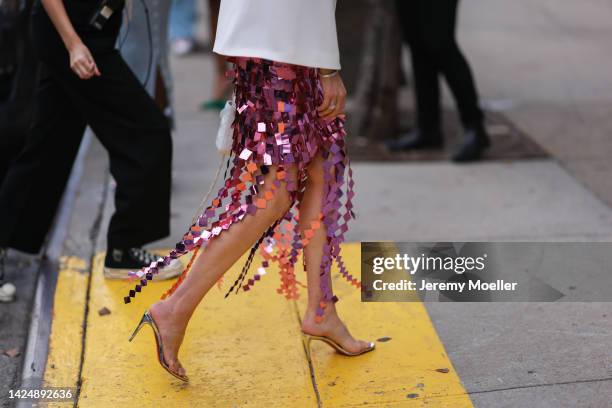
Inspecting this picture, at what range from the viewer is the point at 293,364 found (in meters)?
3.68

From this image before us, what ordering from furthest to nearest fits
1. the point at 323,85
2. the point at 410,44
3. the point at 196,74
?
1. the point at 196,74
2. the point at 410,44
3. the point at 323,85

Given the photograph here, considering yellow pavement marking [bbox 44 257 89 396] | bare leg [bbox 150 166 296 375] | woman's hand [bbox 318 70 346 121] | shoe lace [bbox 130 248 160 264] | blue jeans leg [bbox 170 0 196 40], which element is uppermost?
woman's hand [bbox 318 70 346 121]

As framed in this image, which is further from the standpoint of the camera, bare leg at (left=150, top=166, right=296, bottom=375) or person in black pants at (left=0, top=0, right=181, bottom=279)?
person in black pants at (left=0, top=0, right=181, bottom=279)

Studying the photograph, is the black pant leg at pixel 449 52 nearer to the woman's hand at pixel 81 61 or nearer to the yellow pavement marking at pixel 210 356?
the yellow pavement marking at pixel 210 356

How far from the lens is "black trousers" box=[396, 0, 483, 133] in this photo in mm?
5766

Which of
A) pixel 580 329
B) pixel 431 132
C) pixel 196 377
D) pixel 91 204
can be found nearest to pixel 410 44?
pixel 431 132

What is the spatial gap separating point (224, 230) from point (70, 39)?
3.55 feet

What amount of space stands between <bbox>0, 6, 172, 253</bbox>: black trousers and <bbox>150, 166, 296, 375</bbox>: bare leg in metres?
0.88

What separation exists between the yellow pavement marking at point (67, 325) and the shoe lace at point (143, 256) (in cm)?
27

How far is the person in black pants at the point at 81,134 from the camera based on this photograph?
394 centimetres

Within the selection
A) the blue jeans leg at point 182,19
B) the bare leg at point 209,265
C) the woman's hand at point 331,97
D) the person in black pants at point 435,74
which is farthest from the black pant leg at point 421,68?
the blue jeans leg at point 182,19

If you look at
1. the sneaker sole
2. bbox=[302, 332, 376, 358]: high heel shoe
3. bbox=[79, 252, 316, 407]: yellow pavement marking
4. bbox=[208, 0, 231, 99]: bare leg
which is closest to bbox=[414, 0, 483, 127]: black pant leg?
bbox=[208, 0, 231, 99]: bare leg

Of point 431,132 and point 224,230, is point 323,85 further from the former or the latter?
point 431,132

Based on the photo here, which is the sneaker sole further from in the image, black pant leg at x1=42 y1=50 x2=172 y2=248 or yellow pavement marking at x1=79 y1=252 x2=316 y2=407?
black pant leg at x1=42 y1=50 x2=172 y2=248
